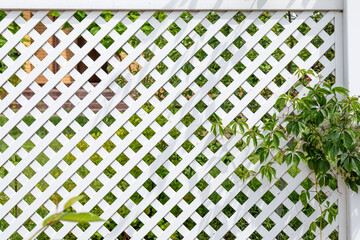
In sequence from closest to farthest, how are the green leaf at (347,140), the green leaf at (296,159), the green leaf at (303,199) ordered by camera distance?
the green leaf at (347,140), the green leaf at (296,159), the green leaf at (303,199)

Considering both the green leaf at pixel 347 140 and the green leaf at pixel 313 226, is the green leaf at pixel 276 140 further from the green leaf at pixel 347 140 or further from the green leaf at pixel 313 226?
the green leaf at pixel 313 226

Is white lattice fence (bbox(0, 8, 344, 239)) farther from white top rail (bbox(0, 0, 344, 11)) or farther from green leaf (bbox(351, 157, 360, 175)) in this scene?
green leaf (bbox(351, 157, 360, 175))

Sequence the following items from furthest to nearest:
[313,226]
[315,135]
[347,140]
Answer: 1. [313,226]
2. [315,135]
3. [347,140]

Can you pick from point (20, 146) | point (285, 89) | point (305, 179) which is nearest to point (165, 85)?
point (285, 89)

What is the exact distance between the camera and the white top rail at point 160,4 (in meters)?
2.62

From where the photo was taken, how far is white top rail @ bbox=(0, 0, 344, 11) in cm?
262

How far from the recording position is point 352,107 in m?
2.58

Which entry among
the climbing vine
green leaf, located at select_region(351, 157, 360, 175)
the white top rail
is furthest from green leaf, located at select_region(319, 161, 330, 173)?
the white top rail

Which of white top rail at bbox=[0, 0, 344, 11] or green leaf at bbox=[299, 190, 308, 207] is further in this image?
green leaf at bbox=[299, 190, 308, 207]

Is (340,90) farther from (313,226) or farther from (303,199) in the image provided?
(313,226)

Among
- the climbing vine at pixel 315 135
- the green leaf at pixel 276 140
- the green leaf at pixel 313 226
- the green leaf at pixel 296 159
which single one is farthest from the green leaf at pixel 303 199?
the green leaf at pixel 276 140

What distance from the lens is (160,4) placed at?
265 cm

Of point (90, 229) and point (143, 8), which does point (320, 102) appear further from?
point (90, 229)

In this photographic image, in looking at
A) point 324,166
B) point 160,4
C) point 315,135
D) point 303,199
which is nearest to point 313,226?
point 303,199
